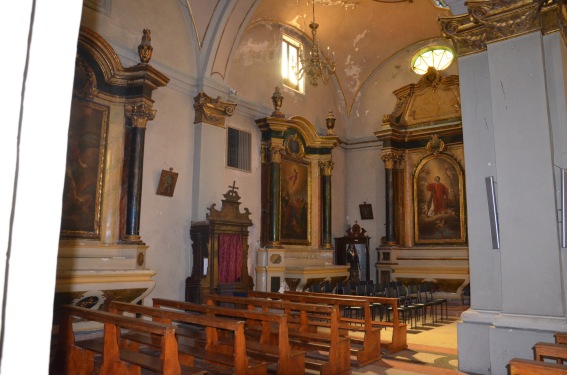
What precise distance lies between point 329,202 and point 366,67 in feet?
15.2

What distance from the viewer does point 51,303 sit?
0.76m

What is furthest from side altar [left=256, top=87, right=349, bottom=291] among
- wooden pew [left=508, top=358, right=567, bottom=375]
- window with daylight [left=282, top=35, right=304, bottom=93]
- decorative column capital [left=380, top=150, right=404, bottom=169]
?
wooden pew [left=508, top=358, right=567, bottom=375]

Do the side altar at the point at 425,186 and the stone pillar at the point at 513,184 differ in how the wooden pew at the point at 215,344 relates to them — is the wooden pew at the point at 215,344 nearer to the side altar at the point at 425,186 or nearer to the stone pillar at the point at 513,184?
the stone pillar at the point at 513,184

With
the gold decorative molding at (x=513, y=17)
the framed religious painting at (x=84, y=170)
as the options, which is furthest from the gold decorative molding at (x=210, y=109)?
the gold decorative molding at (x=513, y=17)

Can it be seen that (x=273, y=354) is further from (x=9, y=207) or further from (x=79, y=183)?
(x=79, y=183)

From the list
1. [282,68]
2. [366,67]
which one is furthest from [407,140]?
[282,68]

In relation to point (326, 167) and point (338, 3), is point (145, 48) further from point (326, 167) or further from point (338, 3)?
point (326, 167)

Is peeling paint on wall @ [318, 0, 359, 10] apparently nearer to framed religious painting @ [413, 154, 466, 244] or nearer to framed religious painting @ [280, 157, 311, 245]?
framed religious painting @ [280, 157, 311, 245]

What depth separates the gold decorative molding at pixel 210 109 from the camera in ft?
32.0

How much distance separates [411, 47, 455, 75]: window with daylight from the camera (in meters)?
13.8

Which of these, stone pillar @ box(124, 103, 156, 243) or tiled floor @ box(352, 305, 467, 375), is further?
stone pillar @ box(124, 103, 156, 243)

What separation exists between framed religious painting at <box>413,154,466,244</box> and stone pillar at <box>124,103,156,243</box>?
27.1 feet

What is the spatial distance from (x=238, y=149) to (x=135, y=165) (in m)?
3.31

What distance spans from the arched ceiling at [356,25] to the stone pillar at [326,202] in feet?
9.02
